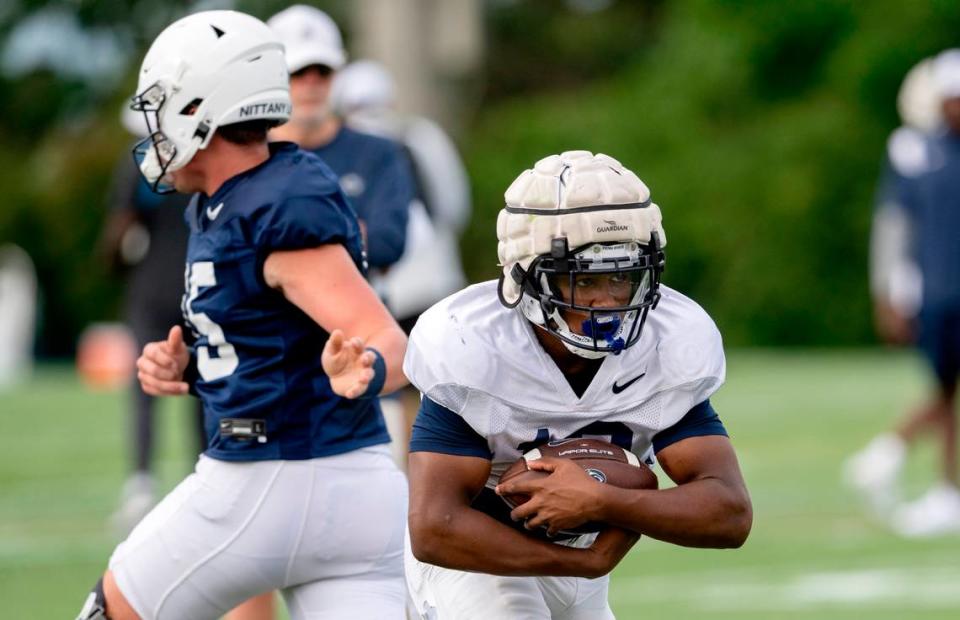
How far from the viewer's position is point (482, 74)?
1487 inches

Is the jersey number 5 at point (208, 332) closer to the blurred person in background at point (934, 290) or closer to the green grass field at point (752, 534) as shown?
the green grass field at point (752, 534)

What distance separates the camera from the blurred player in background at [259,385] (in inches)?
158

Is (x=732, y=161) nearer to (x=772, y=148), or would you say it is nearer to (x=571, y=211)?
(x=772, y=148)

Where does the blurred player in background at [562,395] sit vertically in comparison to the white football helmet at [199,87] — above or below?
below

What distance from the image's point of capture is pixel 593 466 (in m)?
3.70

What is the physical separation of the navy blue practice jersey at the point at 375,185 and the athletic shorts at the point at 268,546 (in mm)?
1943

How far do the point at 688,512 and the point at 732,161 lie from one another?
89.4ft

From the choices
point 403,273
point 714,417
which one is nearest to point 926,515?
point 403,273

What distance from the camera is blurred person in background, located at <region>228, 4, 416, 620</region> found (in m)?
5.83

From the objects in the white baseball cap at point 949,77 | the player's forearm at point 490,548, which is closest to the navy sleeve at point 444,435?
the player's forearm at point 490,548

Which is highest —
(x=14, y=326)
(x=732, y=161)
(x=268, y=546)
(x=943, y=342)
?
(x=268, y=546)

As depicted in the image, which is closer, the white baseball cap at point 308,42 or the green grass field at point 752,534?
the white baseball cap at point 308,42

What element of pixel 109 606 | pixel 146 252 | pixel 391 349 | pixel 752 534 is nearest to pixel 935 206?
pixel 752 534

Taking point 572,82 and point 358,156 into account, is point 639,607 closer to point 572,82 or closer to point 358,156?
point 358,156
